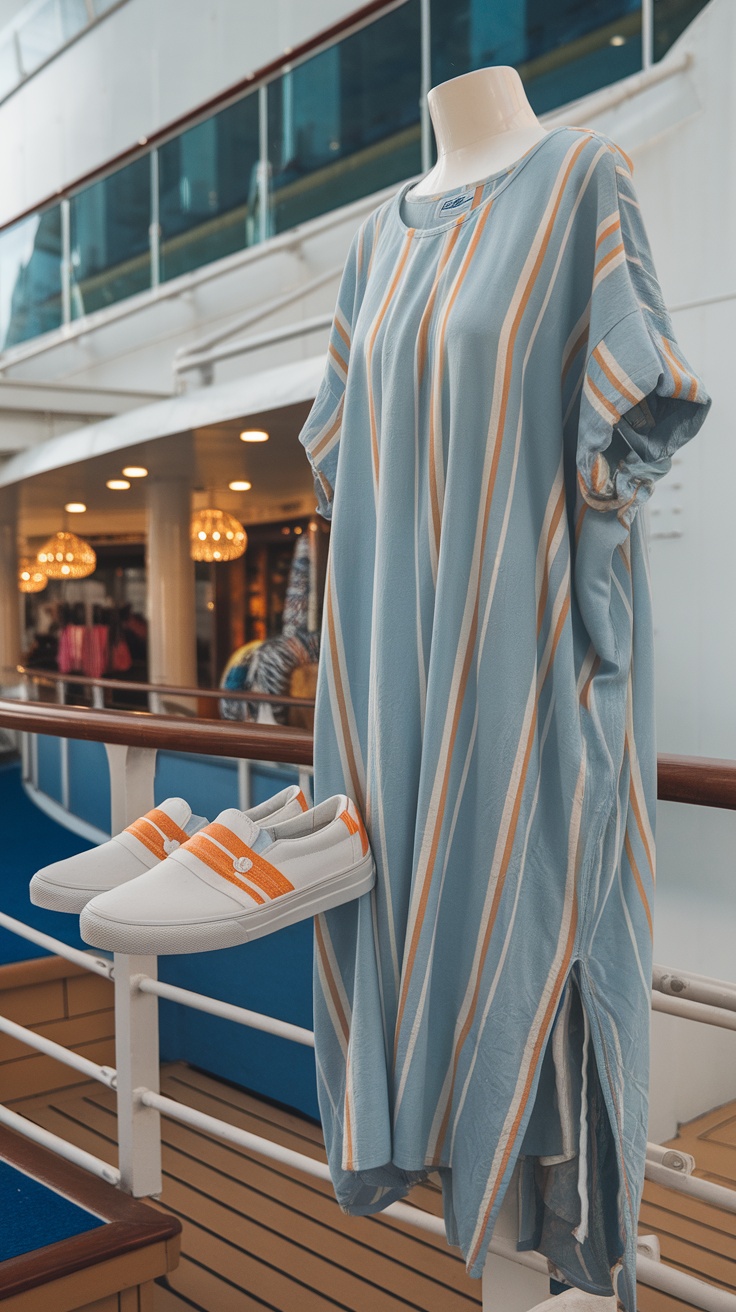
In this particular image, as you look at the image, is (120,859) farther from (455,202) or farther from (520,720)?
(455,202)

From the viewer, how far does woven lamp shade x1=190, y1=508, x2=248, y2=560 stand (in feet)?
26.5

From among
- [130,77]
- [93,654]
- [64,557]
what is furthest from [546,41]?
[93,654]

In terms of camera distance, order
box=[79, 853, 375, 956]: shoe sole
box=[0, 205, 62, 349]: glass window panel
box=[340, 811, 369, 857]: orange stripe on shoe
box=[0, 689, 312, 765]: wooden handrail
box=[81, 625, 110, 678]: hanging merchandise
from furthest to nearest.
A: box=[81, 625, 110, 678]: hanging merchandise → box=[0, 205, 62, 349]: glass window panel → box=[0, 689, 312, 765]: wooden handrail → box=[340, 811, 369, 857]: orange stripe on shoe → box=[79, 853, 375, 956]: shoe sole

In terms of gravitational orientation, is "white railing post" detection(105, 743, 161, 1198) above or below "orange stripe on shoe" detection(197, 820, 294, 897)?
below

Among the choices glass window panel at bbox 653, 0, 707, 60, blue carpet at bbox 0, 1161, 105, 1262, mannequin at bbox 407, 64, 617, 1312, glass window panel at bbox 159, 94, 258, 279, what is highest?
glass window panel at bbox 159, 94, 258, 279

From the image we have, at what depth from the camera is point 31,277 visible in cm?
815

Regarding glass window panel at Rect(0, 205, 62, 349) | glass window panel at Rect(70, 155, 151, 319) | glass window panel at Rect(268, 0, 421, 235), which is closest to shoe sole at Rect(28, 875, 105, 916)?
glass window panel at Rect(268, 0, 421, 235)

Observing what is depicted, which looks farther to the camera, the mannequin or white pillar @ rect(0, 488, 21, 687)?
white pillar @ rect(0, 488, 21, 687)

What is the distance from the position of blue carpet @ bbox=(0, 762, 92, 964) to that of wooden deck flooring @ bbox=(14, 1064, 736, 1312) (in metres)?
0.36

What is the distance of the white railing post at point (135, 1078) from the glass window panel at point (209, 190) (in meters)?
5.21

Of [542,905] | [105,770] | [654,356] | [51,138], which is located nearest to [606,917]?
[542,905]

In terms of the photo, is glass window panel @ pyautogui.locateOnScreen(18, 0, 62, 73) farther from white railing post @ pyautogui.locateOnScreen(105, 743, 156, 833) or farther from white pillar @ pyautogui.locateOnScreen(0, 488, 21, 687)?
white railing post @ pyautogui.locateOnScreen(105, 743, 156, 833)

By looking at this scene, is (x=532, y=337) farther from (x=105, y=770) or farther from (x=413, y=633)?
(x=105, y=770)

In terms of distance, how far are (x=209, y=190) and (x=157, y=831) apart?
20.1 feet
